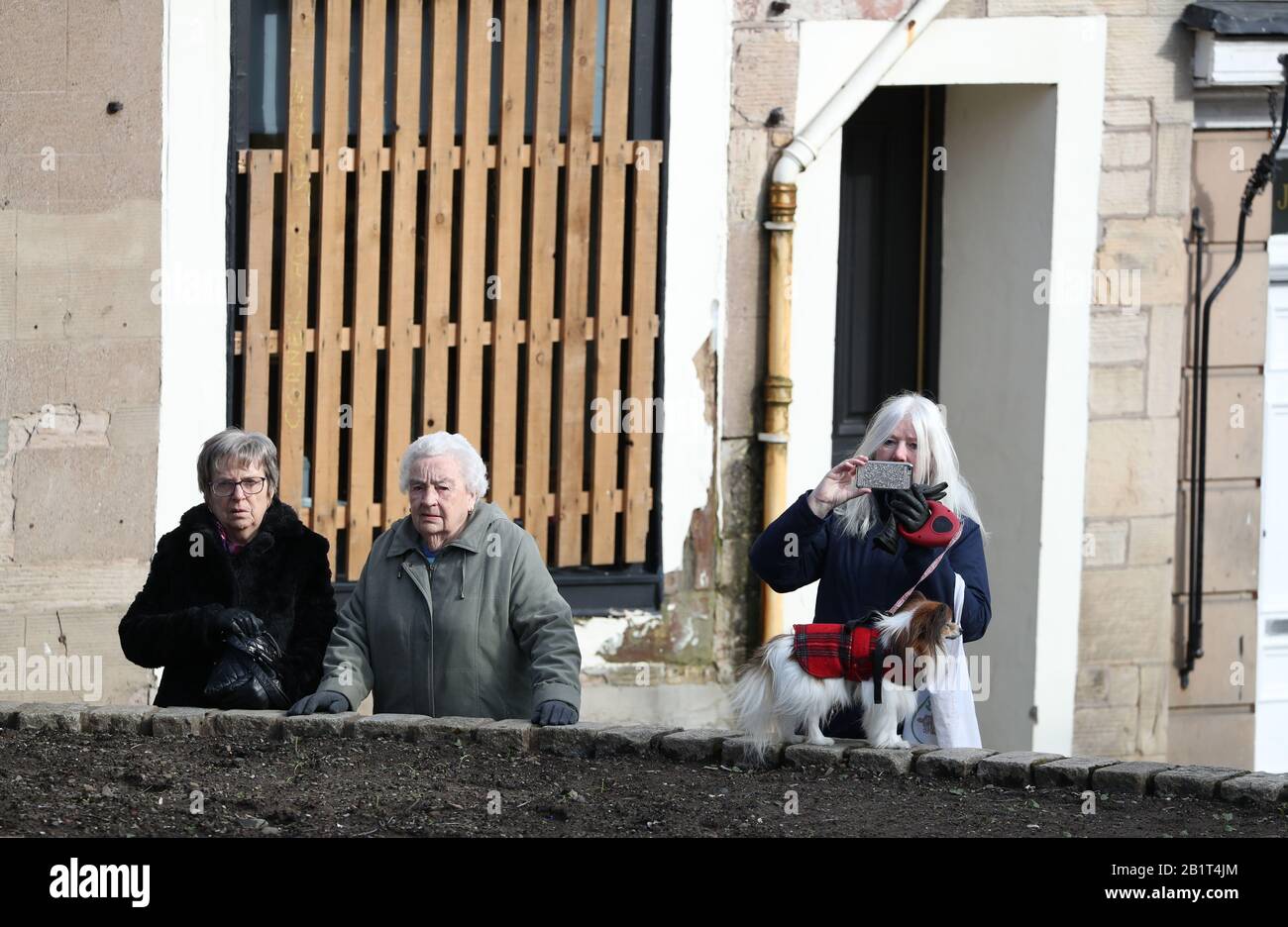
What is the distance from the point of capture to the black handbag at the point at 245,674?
557 centimetres

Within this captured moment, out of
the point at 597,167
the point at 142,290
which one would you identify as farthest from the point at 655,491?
the point at 142,290

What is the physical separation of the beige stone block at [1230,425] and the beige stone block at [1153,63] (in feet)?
3.81

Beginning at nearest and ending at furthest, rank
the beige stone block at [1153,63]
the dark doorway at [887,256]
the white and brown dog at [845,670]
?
the white and brown dog at [845,670] → the beige stone block at [1153,63] → the dark doorway at [887,256]

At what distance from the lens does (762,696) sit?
17.3ft

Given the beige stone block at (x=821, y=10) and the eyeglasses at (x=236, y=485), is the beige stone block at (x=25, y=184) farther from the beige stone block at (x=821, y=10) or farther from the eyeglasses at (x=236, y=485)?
the beige stone block at (x=821, y=10)

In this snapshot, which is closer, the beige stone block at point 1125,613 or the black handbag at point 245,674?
the black handbag at point 245,674

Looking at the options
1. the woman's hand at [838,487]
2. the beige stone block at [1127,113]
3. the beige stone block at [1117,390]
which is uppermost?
the beige stone block at [1127,113]

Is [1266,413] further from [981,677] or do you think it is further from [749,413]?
[749,413]

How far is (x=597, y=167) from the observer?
27.6 ft

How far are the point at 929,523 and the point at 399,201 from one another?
11.5 feet

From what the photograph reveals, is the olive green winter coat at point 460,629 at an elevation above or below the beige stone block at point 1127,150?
→ below

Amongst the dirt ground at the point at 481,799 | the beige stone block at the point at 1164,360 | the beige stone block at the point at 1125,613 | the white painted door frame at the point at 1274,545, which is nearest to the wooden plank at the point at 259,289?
the dirt ground at the point at 481,799

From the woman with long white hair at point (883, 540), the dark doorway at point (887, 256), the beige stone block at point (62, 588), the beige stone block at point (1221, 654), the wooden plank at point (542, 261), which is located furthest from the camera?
the dark doorway at point (887, 256)

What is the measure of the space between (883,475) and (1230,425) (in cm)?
439
